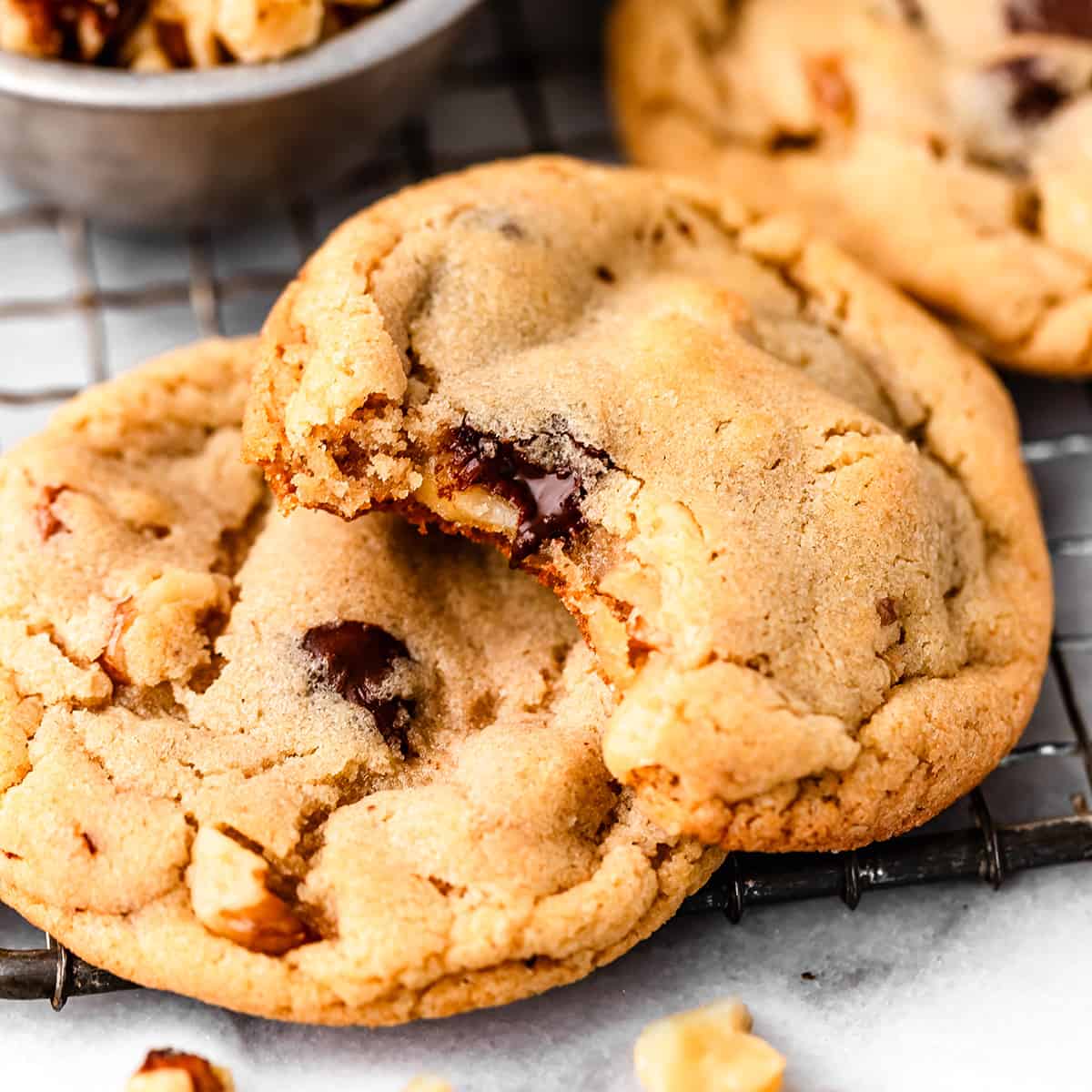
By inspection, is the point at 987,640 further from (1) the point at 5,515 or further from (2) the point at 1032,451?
(1) the point at 5,515

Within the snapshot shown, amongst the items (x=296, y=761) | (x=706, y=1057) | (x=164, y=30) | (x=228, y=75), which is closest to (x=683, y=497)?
(x=296, y=761)

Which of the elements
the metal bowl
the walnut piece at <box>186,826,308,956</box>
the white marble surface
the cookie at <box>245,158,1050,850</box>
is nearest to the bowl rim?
the metal bowl

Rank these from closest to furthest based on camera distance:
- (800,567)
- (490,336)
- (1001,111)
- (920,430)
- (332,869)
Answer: (332,869) → (800,567) → (490,336) → (920,430) → (1001,111)

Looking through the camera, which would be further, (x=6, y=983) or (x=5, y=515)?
(x=5, y=515)

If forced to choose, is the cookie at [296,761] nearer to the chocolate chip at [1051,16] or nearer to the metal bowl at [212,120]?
the metal bowl at [212,120]

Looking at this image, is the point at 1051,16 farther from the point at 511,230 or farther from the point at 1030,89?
the point at 511,230

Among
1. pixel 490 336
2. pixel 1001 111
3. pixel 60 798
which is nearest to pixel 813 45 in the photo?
pixel 1001 111

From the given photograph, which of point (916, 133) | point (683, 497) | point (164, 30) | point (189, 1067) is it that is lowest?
point (189, 1067)

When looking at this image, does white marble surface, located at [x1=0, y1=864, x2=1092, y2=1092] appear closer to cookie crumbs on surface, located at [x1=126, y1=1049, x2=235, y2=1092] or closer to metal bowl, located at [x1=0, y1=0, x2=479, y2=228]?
cookie crumbs on surface, located at [x1=126, y1=1049, x2=235, y2=1092]
